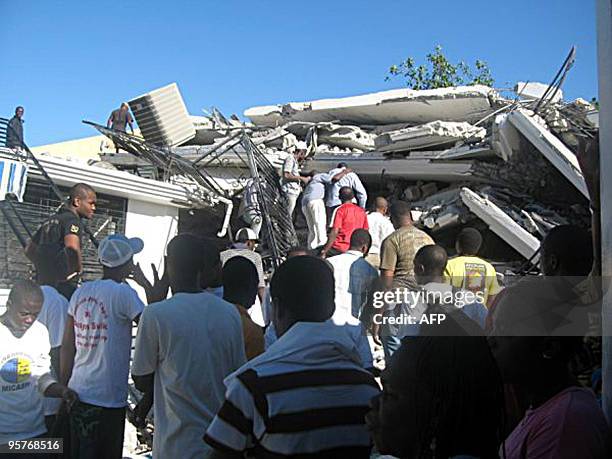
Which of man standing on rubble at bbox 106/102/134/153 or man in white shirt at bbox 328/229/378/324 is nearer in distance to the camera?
man in white shirt at bbox 328/229/378/324

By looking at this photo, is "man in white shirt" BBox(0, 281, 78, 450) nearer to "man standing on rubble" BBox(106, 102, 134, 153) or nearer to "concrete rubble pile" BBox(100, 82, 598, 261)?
"concrete rubble pile" BBox(100, 82, 598, 261)

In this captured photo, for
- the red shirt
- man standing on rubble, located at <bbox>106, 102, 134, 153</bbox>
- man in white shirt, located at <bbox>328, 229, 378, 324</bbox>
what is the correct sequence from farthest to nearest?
man standing on rubble, located at <bbox>106, 102, 134, 153</bbox>
the red shirt
man in white shirt, located at <bbox>328, 229, 378, 324</bbox>

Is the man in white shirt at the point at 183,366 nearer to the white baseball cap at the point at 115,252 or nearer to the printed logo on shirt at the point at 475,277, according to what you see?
A: the white baseball cap at the point at 115,252

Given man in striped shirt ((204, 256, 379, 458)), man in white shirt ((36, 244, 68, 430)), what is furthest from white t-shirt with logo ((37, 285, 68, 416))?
man in striped shirt ((204, 256, 379, 458))

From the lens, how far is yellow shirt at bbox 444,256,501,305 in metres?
3.50

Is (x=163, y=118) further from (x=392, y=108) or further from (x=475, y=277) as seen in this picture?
(x=475, y=277)

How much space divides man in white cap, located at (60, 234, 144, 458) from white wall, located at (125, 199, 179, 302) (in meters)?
4.42

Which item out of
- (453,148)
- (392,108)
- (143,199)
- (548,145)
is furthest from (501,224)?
(143,199)

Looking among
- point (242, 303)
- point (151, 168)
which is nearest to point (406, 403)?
point (242, 303)

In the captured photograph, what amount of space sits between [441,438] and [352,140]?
20.2 feet

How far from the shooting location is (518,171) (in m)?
5.00

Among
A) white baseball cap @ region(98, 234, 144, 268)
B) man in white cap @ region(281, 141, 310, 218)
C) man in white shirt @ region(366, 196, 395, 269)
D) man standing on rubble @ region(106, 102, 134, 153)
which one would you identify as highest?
man standing on rubble @ region(106, 102, 134, 153)

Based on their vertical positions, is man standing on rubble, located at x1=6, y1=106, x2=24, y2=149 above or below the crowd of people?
above

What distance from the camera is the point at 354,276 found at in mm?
3959
